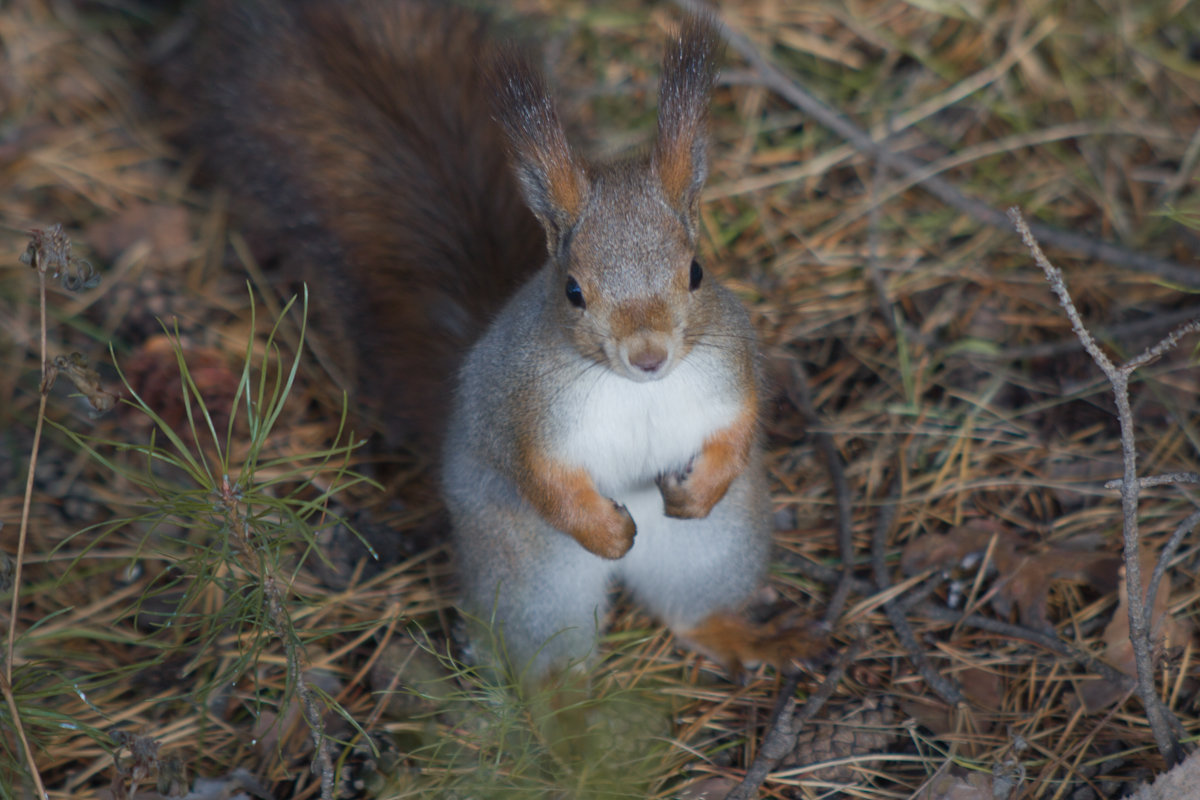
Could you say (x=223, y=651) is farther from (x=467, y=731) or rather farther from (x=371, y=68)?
(x=371, y=68)

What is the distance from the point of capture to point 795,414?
8.23 feet

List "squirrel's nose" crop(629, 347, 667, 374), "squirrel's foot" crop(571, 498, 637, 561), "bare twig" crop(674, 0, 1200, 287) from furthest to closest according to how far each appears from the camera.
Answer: "bare twig" crop(674, 0, 1200, 287) → "squirrel's foot" crop(571, 498, 637, 561) → "squirrel's nose" crop(629, 347, 667, 374)

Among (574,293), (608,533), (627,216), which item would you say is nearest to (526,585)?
(608,533)

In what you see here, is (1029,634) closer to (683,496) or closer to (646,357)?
(683,496)

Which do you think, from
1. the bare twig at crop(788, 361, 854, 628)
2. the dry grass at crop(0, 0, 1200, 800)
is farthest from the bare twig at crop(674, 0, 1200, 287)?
the bare twig at crop(788, 361, 854, 628)

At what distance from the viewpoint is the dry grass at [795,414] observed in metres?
1.89

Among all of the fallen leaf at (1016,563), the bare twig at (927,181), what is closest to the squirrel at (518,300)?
the fallen leaf at (1016,563)

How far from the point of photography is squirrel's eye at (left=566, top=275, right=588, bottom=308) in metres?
1.65

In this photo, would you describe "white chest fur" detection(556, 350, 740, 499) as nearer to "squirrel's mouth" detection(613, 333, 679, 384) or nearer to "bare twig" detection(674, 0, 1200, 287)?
"squirrel's mouth" detection(613, 333, 679, 384)

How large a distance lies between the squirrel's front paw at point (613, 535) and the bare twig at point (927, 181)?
136cm

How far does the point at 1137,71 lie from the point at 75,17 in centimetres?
314

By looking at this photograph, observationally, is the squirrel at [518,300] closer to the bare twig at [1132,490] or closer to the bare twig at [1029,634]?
the bare twig at [1029,634]

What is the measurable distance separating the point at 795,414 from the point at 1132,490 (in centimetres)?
97

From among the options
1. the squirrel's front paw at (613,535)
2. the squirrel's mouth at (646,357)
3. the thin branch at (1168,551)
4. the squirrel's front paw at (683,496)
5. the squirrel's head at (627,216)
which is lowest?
the squirrel's front paw at (613,535)
